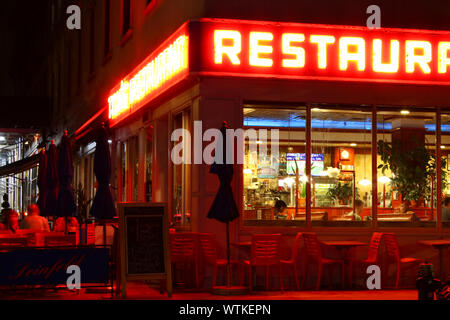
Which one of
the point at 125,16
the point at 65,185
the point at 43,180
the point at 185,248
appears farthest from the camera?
the point at 125,16

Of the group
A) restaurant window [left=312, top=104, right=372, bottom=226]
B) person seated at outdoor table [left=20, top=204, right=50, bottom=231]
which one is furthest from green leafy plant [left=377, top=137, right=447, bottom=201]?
person seated at outdoor table [left=20, top=204, right=50, bottom=231]

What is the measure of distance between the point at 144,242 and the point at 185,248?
1.82m

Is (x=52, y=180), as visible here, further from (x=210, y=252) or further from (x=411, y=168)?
(x=411, y=168)

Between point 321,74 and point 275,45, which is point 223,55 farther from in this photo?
point 321,74

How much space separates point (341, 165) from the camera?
1481 centimetres

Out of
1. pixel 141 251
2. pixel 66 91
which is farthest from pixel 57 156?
pixel 66 91

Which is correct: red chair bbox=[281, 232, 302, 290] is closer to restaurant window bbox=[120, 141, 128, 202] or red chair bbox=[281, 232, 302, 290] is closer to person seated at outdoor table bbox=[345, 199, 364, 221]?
person seated at outdoor table bbox=[345, 199, 364, 221]

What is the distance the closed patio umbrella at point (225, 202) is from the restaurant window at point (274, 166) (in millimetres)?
1384

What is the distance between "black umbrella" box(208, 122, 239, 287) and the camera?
42.4ft

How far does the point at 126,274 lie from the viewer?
11719 mm

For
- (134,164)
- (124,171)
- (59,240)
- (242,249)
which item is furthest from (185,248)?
(124,171)
